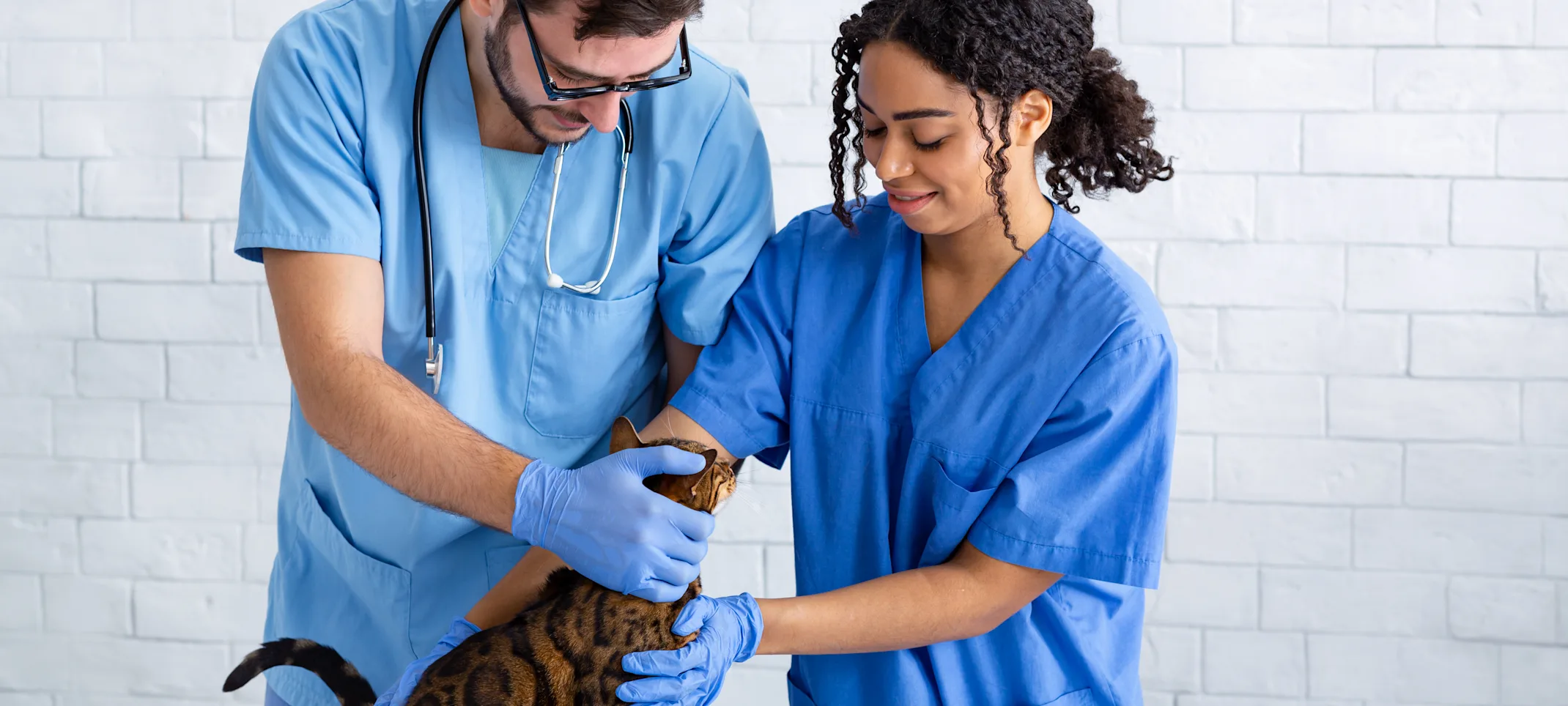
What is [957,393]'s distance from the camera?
1252 millimetres

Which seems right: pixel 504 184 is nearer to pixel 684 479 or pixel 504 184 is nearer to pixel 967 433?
pixel 684 479

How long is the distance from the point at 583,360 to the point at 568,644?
0.35 metres

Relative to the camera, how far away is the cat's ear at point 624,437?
4.03 feet

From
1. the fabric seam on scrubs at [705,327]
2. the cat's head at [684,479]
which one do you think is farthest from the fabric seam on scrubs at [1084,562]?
the fabric seam on scrubs at [705,327]

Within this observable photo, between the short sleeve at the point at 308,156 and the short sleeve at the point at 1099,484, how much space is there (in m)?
0.74

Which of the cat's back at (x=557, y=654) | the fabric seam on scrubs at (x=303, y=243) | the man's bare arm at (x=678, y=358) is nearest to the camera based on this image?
the cat's back at (x=557, y=654)

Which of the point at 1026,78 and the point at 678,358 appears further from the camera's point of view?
the point at 678,358

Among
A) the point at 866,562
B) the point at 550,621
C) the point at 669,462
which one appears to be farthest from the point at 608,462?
the point at 866,562

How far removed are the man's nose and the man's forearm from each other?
0.34 metres

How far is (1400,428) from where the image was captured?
7.23 feet

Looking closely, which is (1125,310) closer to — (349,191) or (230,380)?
(349,191)

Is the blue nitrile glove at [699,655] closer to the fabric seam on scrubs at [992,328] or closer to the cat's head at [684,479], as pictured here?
the cat's head at [684,479]

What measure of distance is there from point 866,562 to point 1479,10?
1.66 meters

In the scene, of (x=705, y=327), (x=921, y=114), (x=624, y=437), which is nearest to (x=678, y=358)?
(x=705, y=327)
